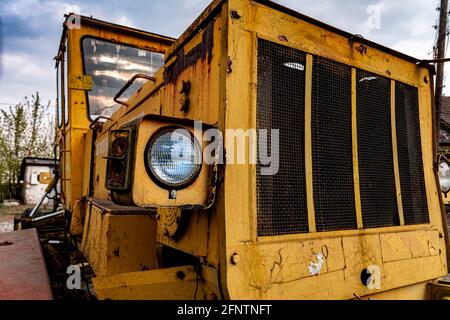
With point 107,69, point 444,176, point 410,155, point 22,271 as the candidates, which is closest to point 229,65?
point 410,155

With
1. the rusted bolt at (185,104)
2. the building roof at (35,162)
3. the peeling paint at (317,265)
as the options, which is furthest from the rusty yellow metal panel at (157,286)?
the building roof at (35,162)

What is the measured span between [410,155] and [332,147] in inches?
26.1

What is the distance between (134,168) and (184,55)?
0.77m

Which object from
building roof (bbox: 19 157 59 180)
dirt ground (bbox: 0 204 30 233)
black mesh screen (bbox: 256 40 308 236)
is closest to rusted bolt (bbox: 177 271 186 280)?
black mesh screen (bbox: 256 40 308 236)

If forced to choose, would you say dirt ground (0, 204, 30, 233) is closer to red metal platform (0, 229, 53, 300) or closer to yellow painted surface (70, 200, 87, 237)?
yellow painted surface (70, 200, 87, 237)

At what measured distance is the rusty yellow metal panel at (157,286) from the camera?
133cm

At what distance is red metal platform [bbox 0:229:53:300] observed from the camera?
4.45 ft

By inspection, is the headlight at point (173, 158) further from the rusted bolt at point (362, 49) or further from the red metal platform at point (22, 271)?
the rusted bolt at point (362, 49)

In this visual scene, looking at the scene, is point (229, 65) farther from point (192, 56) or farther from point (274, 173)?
point (274, 173)

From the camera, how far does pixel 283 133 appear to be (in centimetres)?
145

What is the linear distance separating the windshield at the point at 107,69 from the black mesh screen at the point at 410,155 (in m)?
2.75

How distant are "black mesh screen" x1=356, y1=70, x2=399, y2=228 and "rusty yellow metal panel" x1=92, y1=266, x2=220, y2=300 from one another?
88 cm
